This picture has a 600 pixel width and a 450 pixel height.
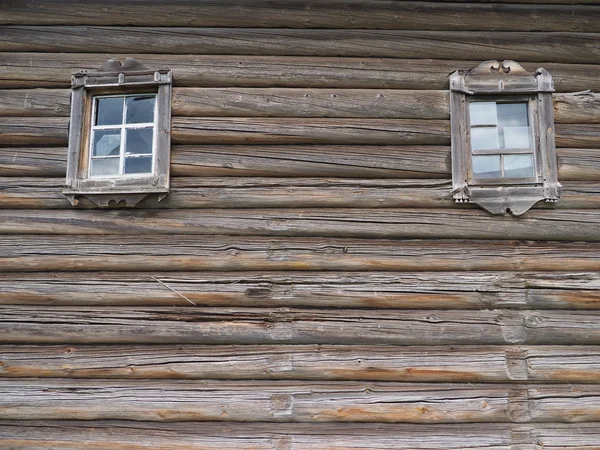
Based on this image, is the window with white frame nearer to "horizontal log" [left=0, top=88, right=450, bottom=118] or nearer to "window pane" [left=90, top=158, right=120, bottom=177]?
"window pane" [left=90, top=158, right=120, bottom=177]

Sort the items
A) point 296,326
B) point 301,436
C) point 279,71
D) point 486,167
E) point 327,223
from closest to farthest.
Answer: point 301,436 → point 296,326 → point 327,223 → point 486,167 → point 279,71

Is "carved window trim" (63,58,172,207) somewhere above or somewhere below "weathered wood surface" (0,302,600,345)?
above

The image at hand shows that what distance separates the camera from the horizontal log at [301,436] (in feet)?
12.2

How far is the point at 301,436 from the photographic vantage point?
3.73m

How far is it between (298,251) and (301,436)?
132 cm

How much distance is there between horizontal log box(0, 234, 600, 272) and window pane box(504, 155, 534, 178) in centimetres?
54

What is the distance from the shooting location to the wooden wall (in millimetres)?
3781

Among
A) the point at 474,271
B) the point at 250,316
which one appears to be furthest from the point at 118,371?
the point at 474,271

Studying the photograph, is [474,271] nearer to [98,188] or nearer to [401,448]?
[401,448]

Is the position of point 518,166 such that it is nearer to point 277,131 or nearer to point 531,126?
point 531,126

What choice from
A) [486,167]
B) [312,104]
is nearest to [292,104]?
[312,104]

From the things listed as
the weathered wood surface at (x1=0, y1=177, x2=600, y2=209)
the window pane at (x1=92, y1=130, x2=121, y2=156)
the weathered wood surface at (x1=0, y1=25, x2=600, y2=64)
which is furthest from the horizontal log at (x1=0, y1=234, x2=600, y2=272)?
the weathered wood surface at (x1=0, y1=25, x2=600, y2=64)

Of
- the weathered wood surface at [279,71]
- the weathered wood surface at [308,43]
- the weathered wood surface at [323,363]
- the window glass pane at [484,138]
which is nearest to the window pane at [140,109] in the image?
the weathered wood surface at [279,71]

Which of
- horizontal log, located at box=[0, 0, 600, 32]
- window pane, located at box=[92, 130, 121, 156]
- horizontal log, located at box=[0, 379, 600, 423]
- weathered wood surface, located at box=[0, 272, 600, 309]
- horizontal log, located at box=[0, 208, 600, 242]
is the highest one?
horizontal log, located at box=[0, 0, 600, 32]
